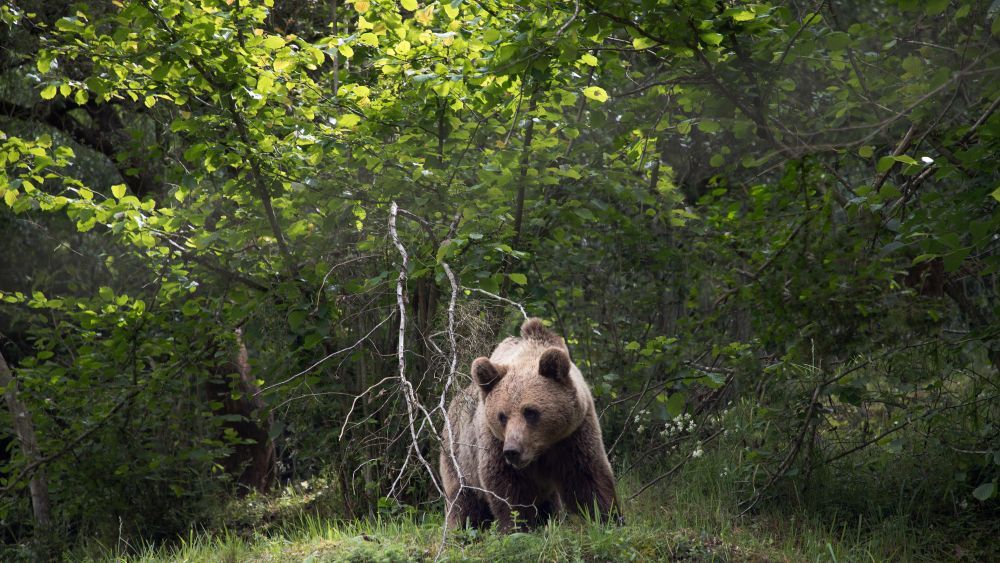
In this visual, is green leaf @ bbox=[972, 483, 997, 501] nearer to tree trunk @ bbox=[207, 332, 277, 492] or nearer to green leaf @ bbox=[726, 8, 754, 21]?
green leaf @ bbox=[726, 8, 754, 21]

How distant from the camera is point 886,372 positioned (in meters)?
6.72

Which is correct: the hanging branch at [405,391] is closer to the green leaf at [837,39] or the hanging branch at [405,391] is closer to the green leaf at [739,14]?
the green leaf at [739,14]

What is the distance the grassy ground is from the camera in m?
5.24

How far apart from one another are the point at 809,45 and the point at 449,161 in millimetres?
3055

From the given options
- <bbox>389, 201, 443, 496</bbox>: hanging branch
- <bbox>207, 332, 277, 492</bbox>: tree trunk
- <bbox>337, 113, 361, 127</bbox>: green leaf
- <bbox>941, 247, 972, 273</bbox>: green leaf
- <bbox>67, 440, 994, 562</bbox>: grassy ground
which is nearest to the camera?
<bbox>389, 201, 443, 496</bbox>: hanging branch

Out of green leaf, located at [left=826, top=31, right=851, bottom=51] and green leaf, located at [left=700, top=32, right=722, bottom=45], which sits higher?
green leaf, located at [left=700, top=32, right=722, bottom=45]

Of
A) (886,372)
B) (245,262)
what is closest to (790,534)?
(886,372)

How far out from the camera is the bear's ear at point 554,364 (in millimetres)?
5988

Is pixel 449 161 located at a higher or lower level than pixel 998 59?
lower

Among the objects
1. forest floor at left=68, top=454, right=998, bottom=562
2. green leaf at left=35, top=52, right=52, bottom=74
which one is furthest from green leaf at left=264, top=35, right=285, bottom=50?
forest floor at left=68, top=454, right=998, bottom=562

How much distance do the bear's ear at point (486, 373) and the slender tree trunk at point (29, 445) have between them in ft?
14.4

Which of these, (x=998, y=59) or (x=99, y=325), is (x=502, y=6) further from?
(x=99, y=325)

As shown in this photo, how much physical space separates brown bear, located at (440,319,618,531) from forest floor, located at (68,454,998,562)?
9.7 inches

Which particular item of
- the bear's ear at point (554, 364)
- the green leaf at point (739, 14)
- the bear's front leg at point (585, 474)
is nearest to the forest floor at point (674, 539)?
the bear's front leg at point (585, 474)
